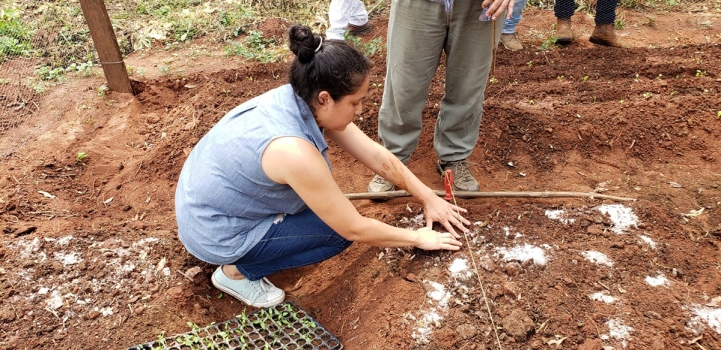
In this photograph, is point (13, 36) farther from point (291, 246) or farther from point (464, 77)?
point (464, 77)

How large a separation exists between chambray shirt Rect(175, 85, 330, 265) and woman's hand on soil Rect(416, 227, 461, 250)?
57cm

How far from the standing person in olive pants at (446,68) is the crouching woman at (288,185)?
0.41 meters

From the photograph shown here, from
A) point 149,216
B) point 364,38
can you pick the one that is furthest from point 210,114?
point 364,38

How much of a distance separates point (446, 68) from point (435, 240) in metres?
1.04

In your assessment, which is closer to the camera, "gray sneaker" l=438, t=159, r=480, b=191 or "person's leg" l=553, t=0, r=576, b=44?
"gray sneaker" l=438, t=159, r=480, b=191

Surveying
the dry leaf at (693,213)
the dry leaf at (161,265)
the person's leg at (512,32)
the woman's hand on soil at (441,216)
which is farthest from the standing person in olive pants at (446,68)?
the person's leg at (512,32)

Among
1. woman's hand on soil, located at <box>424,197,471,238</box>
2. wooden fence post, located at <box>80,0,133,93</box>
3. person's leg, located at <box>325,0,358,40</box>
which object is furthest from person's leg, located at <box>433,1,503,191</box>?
wooden fence post, located at <box>80,0,133,93</box>

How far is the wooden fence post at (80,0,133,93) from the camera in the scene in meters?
4.00

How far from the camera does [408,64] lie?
275 centimetres

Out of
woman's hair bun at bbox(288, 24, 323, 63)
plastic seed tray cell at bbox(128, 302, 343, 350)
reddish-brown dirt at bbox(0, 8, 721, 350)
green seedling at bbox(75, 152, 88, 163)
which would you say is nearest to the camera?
woman's hair bun at bbox(288, 24, 323, 63)

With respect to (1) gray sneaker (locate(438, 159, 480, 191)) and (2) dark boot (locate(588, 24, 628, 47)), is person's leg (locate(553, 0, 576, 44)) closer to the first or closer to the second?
(2) dark boot (locate(588, 24, 628, 47))

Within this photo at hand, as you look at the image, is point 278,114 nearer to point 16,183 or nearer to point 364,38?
point 16,183

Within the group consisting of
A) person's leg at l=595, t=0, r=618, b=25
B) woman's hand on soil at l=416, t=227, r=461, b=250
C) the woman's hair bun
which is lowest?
woman's hand on soil at l=416, t=227, r=461, b=250

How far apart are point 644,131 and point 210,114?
Result: 10.5 ft
